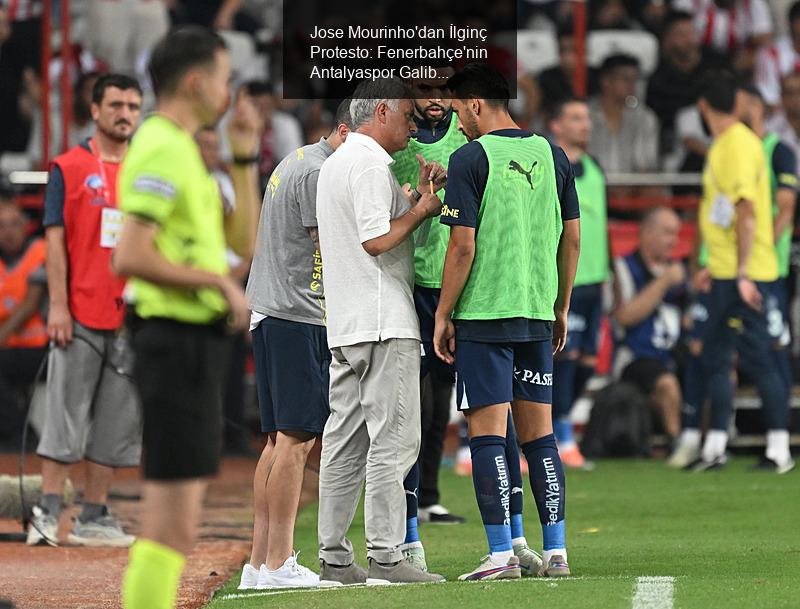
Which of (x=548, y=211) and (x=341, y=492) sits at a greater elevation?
(x=548, y=211)

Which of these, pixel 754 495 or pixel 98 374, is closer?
pixel 98 374

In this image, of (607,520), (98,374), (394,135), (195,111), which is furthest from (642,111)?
(195,111)

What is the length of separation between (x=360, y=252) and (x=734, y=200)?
5550 millimetres

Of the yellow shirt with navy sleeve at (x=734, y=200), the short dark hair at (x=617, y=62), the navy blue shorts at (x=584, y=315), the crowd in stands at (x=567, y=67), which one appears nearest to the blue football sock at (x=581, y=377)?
the navy blue shorts at (x=584, y=315)

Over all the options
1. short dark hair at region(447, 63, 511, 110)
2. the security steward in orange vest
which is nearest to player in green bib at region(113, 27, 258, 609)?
short dark hair at region(447, 63, 511, 110)

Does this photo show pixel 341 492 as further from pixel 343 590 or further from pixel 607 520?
pixel 607 520

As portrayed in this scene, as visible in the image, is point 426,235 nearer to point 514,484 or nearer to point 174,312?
point 514,484

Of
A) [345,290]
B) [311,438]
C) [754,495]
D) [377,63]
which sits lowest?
[754,495]

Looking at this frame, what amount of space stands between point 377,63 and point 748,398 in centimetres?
482

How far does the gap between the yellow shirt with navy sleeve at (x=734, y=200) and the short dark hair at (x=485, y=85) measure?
4.94 meters

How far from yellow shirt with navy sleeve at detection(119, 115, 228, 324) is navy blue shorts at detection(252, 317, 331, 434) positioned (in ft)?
6.51

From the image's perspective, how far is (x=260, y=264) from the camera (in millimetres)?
7141

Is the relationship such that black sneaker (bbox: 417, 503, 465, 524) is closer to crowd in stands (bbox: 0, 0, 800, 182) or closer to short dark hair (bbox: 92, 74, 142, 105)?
short dark hair (bbox: 92, 74, 142, 105)

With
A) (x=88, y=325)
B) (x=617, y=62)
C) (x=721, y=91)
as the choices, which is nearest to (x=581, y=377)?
(x=721, y=91)
